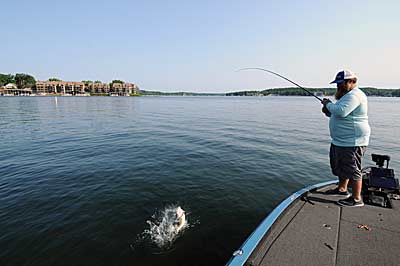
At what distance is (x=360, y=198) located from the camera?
159 inches

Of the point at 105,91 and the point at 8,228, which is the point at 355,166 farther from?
the point at 105,91

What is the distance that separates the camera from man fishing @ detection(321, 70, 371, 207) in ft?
12.5

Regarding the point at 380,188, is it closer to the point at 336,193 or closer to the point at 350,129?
the point at 336,193

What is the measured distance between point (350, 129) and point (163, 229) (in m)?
4.55

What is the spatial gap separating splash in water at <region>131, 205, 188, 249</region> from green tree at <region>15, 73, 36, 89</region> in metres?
191

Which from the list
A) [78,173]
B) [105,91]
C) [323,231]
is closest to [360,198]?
[323,231]

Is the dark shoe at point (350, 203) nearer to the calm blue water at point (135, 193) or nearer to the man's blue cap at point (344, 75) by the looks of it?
the calm blue water at point (135, 193)

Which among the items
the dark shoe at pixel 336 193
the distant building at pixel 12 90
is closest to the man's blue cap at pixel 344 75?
the dark shoe at pixel 336 193

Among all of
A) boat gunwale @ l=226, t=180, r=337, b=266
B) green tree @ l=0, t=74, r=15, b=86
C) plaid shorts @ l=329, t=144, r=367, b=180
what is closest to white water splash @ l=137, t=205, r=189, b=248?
boat gunwale @ l=226, t=180, r=337, b=266

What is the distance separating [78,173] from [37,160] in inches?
133

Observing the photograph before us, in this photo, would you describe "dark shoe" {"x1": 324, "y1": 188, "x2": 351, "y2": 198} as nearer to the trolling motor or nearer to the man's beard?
the trolling motor

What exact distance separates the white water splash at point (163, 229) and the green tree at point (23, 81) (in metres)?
191

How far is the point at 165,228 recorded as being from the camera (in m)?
5.11

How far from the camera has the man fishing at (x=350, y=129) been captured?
12.5 ft
